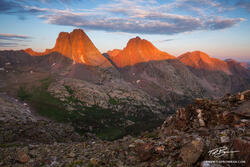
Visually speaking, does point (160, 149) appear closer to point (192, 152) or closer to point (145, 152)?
point (145, 152)

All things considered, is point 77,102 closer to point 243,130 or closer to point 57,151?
point 57,151

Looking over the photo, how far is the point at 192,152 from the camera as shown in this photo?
34.2 ft

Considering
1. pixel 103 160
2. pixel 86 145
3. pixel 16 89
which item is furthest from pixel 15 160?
pixel 16 89

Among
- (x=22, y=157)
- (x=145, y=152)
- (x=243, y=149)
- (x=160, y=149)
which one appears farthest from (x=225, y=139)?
(x=22, y=157)

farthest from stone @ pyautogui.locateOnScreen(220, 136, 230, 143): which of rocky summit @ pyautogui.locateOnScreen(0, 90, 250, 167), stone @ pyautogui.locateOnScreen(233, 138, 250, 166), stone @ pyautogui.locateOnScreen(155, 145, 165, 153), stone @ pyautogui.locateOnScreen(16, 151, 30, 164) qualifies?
stone @ pyautogui.locateOnScreen(16, 151, 30, 164)

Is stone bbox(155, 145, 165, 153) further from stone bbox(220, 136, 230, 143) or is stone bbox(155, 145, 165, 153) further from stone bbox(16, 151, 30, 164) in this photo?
stone bbox(16, 151, 30, 164)

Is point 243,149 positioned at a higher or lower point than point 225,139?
higher

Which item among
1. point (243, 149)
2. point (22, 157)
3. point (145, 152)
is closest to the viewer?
point (243, 149)

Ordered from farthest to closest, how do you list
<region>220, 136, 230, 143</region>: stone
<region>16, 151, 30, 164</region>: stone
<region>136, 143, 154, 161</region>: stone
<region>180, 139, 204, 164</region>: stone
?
1. <region>16, 151, 30, 164</region>: stone
2. <region>136, 143, 154, 161</region>: stone
3. <region>220, 136, 230, 143</region>: stone
4. <region>180, 139, 204, 164</region>: stone

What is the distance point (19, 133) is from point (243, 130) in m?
47.6

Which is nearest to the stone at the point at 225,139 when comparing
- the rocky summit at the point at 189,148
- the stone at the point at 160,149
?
the rocky summit at the point at 189,148

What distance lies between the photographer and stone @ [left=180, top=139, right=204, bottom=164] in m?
10.2

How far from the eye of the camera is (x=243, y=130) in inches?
471

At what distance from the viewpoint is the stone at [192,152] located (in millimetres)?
10160
